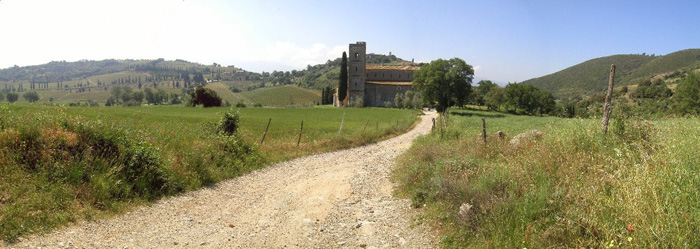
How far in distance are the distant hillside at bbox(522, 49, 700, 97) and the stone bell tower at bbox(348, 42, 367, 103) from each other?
7262 centimetres

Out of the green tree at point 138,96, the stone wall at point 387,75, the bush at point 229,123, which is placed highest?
the stone wall at point 387,75

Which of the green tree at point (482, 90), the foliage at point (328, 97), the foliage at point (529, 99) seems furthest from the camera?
the foliage at point (328, 97)

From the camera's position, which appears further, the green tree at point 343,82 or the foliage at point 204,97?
the green tree at point 343,82

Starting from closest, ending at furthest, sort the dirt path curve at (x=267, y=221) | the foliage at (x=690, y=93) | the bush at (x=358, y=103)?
the dirt path curve at (x=267, y=221) < the foliage at (x=690, y=93) < the bush at (x=358, y=103)

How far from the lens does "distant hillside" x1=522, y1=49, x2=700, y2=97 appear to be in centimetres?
11238

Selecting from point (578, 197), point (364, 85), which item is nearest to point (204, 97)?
point (364, 85)

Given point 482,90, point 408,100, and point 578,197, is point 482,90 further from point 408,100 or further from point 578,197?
Result: point 578,197

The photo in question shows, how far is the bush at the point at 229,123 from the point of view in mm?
15867

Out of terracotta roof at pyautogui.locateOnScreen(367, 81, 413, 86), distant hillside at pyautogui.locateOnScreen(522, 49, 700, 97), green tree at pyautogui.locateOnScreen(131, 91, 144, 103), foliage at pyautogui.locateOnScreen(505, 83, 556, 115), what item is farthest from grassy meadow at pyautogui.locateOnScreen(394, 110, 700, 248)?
green tree at pyautogui.locateOnScreen(131, 91, 144, 103)

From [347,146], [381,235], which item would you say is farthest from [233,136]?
[381,235]

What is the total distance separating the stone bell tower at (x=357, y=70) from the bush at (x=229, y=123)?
80.2 meters

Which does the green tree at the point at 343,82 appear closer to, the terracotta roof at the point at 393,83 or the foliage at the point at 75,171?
the terracotta roof at the point at 393,83

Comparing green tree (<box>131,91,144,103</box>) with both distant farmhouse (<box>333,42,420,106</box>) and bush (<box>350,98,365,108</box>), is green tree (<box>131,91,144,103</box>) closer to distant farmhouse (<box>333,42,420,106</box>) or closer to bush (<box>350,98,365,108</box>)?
distant farmhouse (<box>333,42,420,106</box>)

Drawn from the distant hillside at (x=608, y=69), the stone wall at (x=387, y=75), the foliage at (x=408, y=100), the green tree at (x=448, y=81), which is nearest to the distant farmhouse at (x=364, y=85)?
the stone wall at (x=387, y=75)
